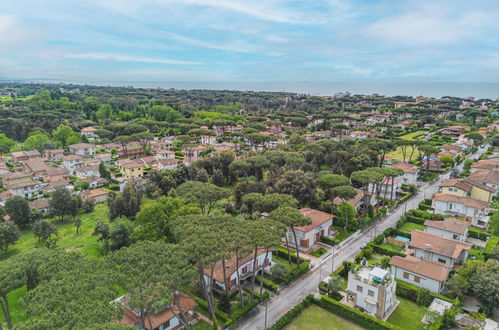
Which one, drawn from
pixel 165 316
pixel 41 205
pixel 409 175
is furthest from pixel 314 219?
pixel 41 205

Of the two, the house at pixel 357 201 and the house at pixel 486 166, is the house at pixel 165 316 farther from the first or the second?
the house at pixel 486 166

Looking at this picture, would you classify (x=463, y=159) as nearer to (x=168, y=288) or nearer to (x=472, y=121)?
(x=472, y=121)

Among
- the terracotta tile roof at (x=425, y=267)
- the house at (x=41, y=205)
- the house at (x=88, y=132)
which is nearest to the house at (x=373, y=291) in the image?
the terracotta tile roof at (x=425, y=267)

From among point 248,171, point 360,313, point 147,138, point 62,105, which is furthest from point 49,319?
point 62,105

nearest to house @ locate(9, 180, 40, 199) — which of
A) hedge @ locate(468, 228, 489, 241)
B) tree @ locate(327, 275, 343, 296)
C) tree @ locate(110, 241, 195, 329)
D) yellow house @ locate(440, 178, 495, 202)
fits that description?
tree @ locate(110, 241, 195, 329)

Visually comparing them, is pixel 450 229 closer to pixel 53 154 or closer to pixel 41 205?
pixel 41 205

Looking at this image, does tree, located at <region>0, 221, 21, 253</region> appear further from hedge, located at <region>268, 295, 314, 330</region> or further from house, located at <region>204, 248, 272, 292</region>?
hedge, located at <region>268, 295, 314, 330</region>
